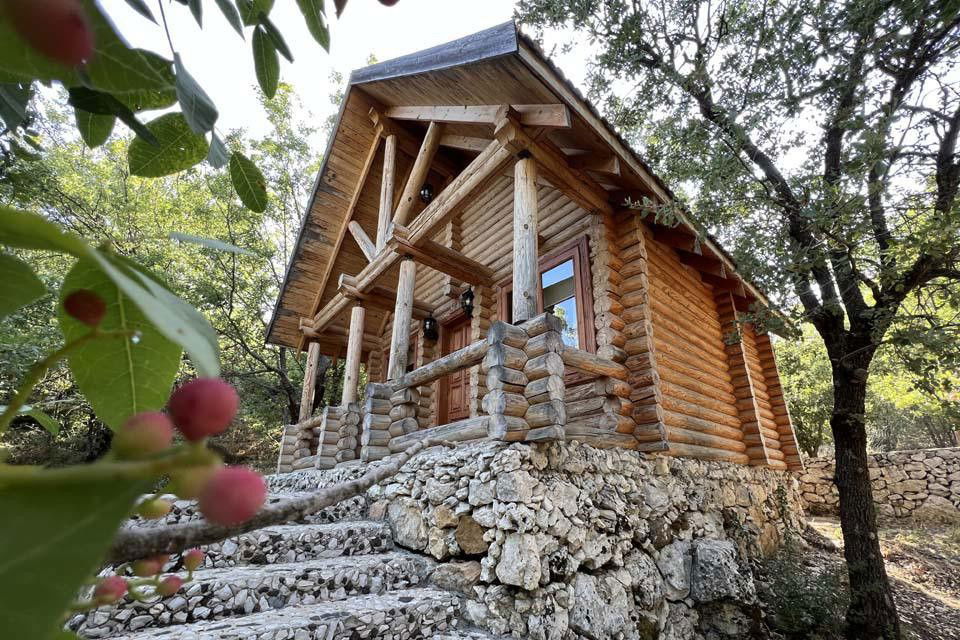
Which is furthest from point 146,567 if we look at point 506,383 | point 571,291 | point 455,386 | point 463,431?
point 455,386

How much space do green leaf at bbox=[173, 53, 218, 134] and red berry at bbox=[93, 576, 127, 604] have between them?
1.48 ft

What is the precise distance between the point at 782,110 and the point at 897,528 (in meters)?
10.1

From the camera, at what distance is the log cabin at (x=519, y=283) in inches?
175

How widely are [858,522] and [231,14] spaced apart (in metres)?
7.06

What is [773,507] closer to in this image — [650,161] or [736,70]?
[650,161]

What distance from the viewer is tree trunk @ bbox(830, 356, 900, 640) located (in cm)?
478

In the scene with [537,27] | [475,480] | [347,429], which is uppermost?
[537,27]

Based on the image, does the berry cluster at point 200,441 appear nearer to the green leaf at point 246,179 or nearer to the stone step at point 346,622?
the green leaf at point 246,179

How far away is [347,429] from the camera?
6.82m

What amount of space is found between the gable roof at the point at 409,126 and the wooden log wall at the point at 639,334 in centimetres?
60

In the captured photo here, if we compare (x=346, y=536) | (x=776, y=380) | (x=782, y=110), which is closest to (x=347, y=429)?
(x=346, y=536)

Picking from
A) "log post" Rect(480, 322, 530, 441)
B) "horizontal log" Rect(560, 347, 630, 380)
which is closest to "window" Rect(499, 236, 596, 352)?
"horizontal log" Rect(560, 347, 630, 380)

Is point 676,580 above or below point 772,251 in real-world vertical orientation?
below

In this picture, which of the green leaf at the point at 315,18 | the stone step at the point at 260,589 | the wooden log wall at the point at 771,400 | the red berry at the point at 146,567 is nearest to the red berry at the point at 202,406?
the red berry at the point at 146,567
